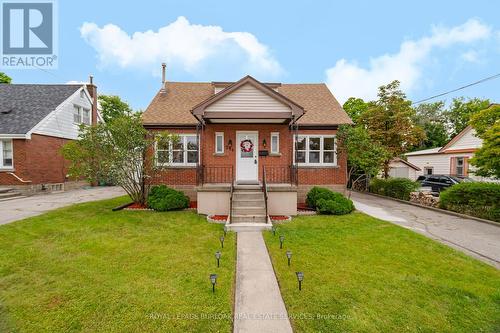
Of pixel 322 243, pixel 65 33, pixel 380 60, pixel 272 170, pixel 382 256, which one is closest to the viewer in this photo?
pixel 382 256

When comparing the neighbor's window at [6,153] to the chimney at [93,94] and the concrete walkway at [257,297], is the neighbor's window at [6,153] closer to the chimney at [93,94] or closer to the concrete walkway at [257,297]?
the chimney at [93,94]

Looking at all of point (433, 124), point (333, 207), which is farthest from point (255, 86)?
point (433, 124)

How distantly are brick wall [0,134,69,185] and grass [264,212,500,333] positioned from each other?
1612cm

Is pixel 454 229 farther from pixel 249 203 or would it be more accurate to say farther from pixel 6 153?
pixel 6 153

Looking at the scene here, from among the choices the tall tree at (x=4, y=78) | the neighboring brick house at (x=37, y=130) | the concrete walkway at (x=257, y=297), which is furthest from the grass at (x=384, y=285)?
the tall tree at (x=4, y=78)

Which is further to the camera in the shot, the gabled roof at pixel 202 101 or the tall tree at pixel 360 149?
the gabled roof at pixel 202 101

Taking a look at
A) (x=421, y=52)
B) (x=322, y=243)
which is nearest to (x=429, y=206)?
(x=322, y=243)

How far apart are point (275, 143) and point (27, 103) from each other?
1891 centimetres

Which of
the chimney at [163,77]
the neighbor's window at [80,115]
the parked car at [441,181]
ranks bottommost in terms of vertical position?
the parked car at [441,181]

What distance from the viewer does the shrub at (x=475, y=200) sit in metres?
9.30

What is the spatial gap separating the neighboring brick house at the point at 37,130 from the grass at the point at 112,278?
9550 millimetres

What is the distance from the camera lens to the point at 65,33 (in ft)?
44.2

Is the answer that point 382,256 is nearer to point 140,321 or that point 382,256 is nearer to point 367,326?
point 367,326

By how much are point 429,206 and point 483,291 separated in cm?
951
